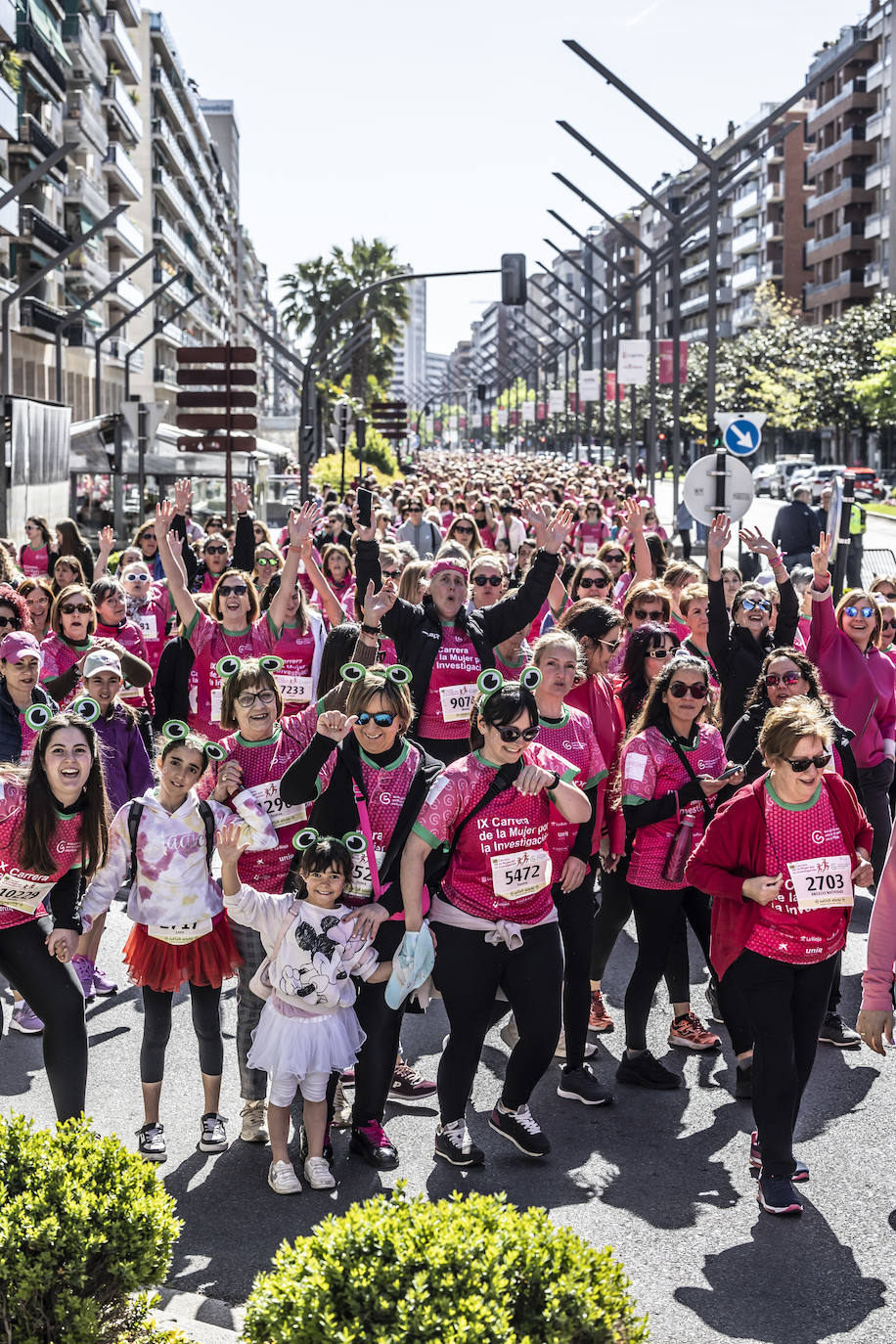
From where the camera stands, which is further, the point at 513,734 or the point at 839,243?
the point at 839,243

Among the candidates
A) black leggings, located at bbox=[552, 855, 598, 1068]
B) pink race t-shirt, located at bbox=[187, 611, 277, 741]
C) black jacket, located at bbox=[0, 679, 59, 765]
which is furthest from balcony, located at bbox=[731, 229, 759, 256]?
black leggings, located at bbox=[552, 855, 598, 1068]

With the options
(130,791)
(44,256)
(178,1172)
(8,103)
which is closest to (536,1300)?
(178,1172)

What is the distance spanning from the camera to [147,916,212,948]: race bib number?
6.06m

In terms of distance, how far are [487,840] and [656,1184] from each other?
1319 mm

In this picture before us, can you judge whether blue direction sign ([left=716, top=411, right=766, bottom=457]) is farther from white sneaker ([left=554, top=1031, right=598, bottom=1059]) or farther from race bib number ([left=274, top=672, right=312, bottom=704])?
white sneaker ([left=554, top=1031, right=598, bottom=1059])

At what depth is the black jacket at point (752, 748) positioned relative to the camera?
678cm

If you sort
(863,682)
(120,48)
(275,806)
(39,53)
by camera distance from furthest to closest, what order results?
(120,48), (39,53), (863,682), (275,806)

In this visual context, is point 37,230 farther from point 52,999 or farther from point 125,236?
point 52,999

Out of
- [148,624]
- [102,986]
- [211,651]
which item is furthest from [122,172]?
[102,986]

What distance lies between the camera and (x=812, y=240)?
101 m

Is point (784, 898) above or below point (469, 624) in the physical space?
below

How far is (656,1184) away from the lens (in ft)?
18.9

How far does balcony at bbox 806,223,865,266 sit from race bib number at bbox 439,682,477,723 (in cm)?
8921

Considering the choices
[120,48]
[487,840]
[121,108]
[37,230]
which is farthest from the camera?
[121,108]
